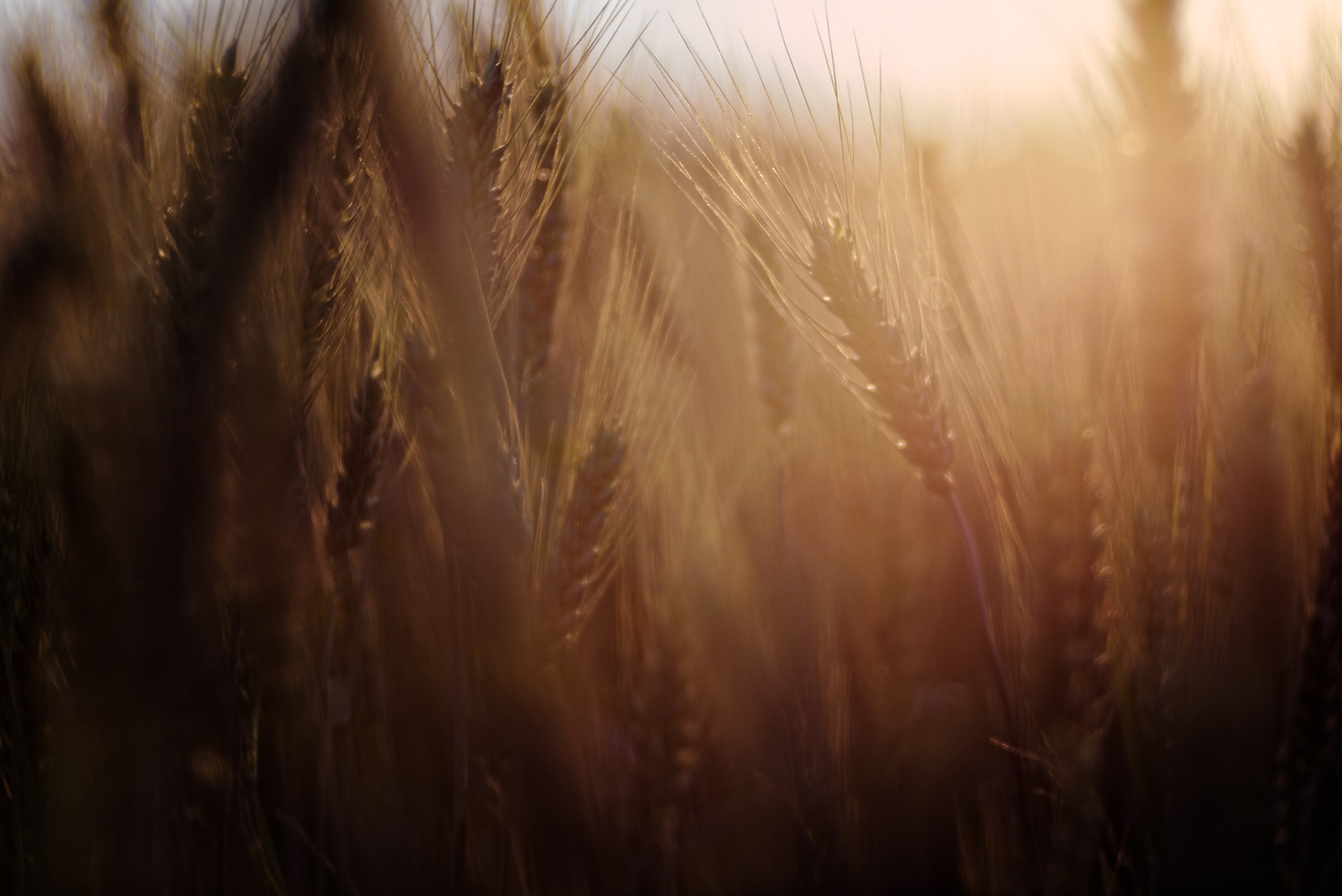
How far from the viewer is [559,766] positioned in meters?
0.93

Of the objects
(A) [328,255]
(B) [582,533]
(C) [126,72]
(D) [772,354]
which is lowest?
(B) [582,533]

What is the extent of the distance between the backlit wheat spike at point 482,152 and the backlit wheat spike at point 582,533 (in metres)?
0.24

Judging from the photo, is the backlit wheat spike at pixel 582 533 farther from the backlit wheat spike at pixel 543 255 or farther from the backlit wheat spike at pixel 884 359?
the backlit wheat spike at pixel 884 359

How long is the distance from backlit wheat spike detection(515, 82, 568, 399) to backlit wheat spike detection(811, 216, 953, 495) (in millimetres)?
364

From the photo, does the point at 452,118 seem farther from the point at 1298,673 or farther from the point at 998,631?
the point at 1298,673

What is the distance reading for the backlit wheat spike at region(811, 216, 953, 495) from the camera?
940 mm

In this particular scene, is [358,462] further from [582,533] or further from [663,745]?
[663,745]

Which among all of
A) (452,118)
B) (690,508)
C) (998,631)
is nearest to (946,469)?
(998,631)

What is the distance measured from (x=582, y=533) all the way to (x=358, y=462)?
36cm

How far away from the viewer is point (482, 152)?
3.08 feet

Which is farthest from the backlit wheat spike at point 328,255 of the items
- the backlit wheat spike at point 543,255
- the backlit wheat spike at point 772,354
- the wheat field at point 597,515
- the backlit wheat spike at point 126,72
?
the backlit wheat spike at point 772,354

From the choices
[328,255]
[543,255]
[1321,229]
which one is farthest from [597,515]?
[1321,229]

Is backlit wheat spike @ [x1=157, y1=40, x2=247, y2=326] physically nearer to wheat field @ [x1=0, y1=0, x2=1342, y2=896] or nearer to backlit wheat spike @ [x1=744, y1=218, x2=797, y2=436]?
wheat field @ [x1=0, y1=0, x2=1342, y2=896]

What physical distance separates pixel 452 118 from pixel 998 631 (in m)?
1.04
